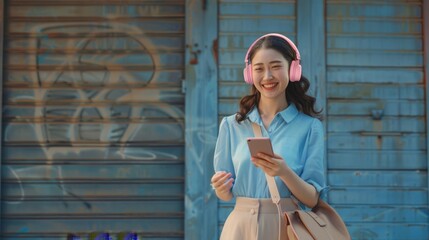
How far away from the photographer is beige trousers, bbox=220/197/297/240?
2.50 metres

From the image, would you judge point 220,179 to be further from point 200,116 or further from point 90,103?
point 90,103

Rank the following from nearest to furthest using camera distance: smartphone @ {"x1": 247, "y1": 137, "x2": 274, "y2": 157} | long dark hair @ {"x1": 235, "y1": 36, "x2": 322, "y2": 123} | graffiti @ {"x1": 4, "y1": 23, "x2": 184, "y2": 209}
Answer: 1. smartphone @ {"x1": 247, "y1": 137, "x2": 274, "y2": 157}
2. long dark hair @ {"x1": 235, "y1": 36, "x2": 322, "y2": 123}
3. graffiti @ {"x1": 4, "y1": 23, "x2": 184, "y2": 209}

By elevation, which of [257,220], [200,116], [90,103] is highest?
[90,103]

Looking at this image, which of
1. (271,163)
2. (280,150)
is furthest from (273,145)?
(271,163)

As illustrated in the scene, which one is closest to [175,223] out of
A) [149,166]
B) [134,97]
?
[149,166]

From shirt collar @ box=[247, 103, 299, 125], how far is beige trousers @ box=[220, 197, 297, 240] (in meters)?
0.32

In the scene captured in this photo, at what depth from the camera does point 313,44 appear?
562cm

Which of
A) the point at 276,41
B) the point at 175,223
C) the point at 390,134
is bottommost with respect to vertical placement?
the point at 175,223

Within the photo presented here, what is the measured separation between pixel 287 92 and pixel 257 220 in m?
0.58

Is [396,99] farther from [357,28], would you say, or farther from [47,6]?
[47,6]

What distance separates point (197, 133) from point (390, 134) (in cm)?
169

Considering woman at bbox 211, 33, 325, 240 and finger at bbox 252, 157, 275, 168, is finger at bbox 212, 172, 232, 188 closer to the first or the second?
woman at bbox 211, 33, 325, 240

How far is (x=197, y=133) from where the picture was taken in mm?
5535

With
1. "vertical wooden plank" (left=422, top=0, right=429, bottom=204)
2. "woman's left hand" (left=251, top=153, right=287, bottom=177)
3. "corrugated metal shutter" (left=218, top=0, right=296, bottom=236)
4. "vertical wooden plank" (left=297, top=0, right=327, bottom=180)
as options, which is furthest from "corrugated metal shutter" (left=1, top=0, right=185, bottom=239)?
"woman's left hand" (left=251, top=153, right=287, bottom=177)
